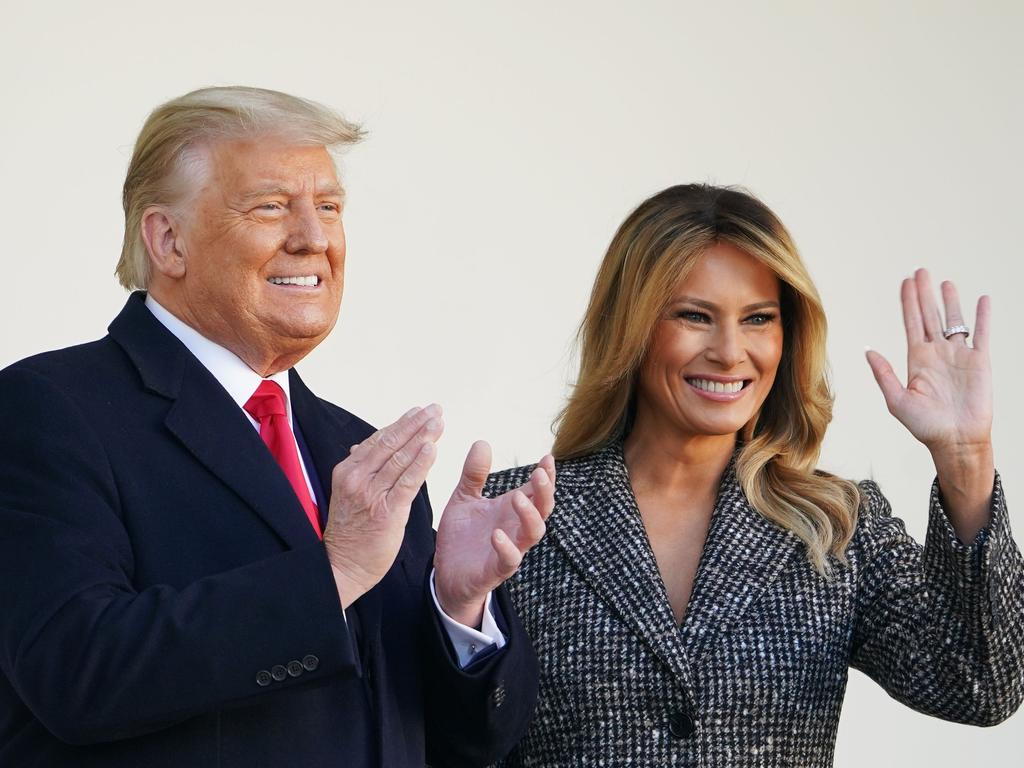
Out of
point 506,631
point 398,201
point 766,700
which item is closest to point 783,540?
point 766,700

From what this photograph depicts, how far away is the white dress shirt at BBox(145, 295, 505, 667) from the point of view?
256 cm

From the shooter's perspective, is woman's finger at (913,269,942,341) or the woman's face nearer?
woman's finger at (913,269,942,341)

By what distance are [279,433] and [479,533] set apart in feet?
1.11

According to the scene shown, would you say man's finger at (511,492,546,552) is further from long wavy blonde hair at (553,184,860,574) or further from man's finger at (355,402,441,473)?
long wavy blonde hair at (553,184,860,574)

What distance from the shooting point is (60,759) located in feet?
7.39

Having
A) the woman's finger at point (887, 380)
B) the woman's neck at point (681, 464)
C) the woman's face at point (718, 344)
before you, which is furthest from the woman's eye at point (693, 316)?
the woman's finger at point (887, 380)

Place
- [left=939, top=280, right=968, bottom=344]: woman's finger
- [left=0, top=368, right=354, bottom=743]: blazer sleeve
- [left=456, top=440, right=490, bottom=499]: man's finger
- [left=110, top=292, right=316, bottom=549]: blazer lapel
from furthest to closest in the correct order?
[left=939, top=280, right=968, bottom=344]: woman's finger
[left=456, top=440, right=490, bottom=499]: man's finger
[left=110, top=292, right=316, bottom=549]: blazer lapel
[left=0, top=368, right=354, bottom=743]: blazer sleeve

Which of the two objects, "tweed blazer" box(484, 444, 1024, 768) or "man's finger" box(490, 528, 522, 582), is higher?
"man's finger" box(490, 528, 522, 582)

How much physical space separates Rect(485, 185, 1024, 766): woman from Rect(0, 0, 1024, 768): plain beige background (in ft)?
5.31

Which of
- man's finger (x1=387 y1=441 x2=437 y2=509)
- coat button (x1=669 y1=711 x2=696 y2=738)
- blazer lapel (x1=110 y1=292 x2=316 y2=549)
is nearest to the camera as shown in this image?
man's finger (x1=387 y1=441 x2=437 y2=509)

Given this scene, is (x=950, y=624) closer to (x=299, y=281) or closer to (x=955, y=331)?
(x=955, y=331)

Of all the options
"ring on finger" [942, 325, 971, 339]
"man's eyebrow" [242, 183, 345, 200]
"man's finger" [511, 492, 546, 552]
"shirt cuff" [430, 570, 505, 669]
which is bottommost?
"shirt cuff" [430, 570, 505, 669]

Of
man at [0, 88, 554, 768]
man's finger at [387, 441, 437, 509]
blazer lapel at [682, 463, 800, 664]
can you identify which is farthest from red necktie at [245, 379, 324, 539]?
blazer lapel at [682, 463, 800, 664]

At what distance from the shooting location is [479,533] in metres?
2.59
